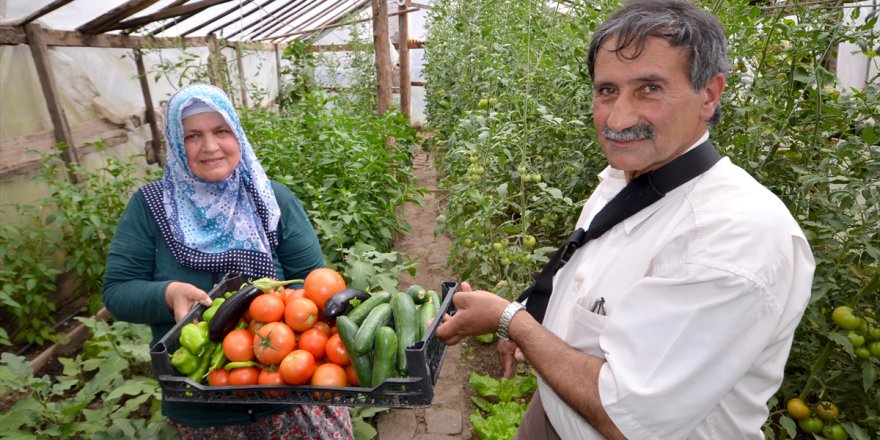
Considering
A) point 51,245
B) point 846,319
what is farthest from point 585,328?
point 51,245

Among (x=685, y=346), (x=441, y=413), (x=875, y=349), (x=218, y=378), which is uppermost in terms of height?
(x=685, y=346)

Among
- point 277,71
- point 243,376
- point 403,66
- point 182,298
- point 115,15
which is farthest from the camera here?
point 277,71

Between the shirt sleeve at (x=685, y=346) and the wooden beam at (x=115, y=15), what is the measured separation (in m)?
4.72

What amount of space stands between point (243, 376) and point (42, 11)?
152 inches

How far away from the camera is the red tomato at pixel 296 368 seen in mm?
1473

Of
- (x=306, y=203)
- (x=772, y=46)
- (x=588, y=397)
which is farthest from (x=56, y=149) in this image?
(x=772, y=46)

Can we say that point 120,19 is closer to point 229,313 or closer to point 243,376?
point 229,313

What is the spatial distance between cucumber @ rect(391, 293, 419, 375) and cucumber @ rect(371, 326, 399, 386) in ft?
0.09

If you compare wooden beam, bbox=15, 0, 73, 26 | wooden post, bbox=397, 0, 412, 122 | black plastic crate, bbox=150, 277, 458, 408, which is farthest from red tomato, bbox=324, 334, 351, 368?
wooden post, bbox=397, 0, 412, 122

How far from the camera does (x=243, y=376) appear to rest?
61.0 inches

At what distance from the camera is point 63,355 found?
385 centimetres

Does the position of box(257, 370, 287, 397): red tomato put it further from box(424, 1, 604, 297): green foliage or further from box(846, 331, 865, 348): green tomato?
box(846, 331, 865, 348): green tomato

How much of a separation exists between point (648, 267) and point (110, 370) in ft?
8.88

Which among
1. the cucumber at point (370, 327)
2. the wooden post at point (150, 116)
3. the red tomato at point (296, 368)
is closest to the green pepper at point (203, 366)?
the red tomato at point (296, 368)
